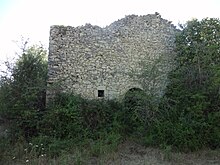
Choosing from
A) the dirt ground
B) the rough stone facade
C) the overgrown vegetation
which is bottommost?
the dirt ground

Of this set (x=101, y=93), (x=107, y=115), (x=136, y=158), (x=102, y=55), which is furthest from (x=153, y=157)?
(x=102, y=55)

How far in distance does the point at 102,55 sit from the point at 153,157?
5032 mm

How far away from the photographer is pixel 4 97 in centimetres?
1064

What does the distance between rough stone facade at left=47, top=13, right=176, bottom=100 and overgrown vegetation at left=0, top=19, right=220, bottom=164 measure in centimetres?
64

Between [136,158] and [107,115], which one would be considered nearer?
[136,158]

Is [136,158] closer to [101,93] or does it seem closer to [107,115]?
[107,115]

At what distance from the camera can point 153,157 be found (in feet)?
28.6

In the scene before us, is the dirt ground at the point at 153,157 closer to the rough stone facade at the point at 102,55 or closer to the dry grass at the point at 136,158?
the dry grass at the point at 136,158

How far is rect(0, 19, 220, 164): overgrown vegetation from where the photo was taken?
31.7 feet

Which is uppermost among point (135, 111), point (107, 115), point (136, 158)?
point (135, 111)

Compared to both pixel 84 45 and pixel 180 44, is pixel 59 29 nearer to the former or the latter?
pixel 84 45

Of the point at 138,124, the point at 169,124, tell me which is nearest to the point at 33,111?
the point at 138,124

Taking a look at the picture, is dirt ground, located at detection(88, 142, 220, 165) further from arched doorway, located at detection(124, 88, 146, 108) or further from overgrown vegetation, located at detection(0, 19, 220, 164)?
arched doorway, located at detection(124, 88, 146, 108)

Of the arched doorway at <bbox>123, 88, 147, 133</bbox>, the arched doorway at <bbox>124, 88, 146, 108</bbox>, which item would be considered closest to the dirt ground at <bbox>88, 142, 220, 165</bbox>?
the arched doorway at <bbox>123, 88, 147, 133</bbox>
